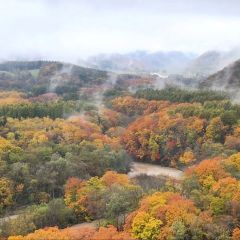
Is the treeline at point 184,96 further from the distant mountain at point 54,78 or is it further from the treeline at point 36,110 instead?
the distant mountain at point 54,78

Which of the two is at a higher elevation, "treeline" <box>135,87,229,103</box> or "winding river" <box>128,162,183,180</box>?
"treeline" <box>135,87,229,103</box>

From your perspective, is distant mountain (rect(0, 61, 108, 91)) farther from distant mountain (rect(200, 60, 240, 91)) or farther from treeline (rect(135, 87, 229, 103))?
treeline (rect(135, 87, 229, 103))

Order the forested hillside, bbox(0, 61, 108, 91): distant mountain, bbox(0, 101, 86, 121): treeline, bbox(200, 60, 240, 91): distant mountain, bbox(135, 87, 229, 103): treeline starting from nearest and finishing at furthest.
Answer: the forested hillside
bbox(0, 101, 86, 121): treeline
bbox(135, 87, 229, 103): treeline
bbox(200, 60, 240, 91): distant mountain
bbox(0, 61, 108, 91): distant mountain

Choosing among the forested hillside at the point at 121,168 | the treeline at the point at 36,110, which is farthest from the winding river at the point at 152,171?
the treeline at the point at 36,110

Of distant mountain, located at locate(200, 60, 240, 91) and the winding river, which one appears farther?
distant mountain, located at locate(200, 60, 240, 91)

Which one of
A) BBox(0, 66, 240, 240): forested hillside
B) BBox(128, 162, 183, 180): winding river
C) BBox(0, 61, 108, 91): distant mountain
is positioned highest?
BBox(0, 66, 240, 240): forested hillside

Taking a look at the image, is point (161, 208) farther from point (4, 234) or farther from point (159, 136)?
point (159, 136)

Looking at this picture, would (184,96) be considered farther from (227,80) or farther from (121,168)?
(121,168)

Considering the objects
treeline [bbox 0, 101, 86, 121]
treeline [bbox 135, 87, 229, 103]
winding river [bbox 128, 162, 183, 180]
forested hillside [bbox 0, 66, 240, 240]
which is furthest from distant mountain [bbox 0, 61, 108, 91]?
winding river [bbox 128, 162, 183, 180]

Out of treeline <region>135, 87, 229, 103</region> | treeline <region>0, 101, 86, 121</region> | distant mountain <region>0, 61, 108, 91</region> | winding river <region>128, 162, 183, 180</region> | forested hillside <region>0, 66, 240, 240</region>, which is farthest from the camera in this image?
distant mountain <region>0, 61, 108, 91</region>
